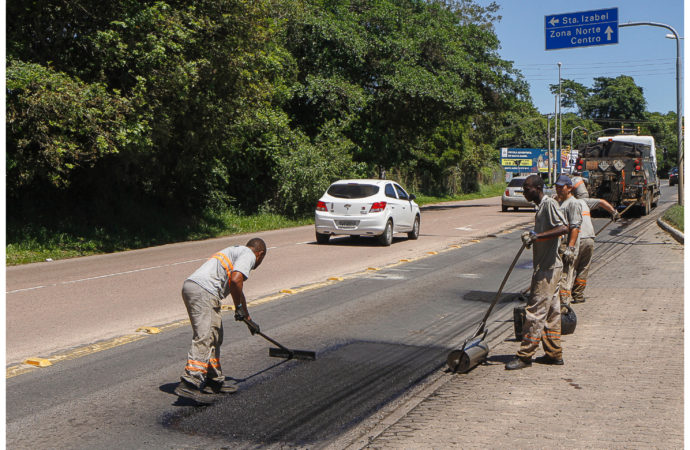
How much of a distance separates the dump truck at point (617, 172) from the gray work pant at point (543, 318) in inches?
945

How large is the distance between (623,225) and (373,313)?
18918mm

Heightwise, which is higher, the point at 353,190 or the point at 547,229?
the point at 353,190

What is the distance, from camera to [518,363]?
22.0ft

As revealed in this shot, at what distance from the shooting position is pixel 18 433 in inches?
192

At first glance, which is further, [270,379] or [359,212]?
[359,212]

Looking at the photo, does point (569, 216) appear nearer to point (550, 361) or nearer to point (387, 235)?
point (550, 361)

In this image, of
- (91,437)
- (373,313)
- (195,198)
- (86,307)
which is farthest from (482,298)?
→ (195,198)

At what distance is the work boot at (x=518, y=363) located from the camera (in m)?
6.68

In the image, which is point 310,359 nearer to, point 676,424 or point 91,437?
point 91,437

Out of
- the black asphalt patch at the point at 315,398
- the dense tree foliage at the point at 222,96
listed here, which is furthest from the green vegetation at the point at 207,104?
the black asphalt patch at the point at 315,398

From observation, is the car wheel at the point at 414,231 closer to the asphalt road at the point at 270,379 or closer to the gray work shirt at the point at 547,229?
the asphalt road at the point at 270,379

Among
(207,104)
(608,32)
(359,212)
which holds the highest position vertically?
(608,32)

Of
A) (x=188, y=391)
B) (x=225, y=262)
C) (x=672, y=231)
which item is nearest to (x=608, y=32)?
(x=672, y=231)

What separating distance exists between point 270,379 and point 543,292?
2.59 m
